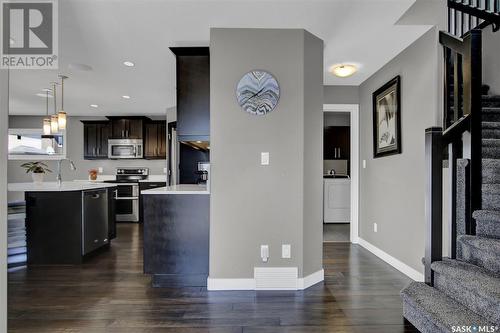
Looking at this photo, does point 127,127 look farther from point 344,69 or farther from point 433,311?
point 433,311

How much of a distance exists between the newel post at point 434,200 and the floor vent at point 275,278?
3.49 ft

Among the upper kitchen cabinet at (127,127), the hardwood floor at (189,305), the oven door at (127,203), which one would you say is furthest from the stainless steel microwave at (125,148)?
the hardwood floor at (189,305)

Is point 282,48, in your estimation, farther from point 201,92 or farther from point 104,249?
point 104,249

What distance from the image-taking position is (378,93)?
144 inches

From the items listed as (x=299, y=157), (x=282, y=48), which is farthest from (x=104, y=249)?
(x=282, y=48)

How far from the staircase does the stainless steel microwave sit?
5.93 meters

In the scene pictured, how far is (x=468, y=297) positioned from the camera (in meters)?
1.62

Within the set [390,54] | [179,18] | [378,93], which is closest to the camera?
[179,18]

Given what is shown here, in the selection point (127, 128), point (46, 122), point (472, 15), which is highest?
point (472, 15)

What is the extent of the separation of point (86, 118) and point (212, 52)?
5598mm

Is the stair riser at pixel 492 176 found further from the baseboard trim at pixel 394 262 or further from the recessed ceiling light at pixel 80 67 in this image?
the recessed ceiling light at pixel 80 67

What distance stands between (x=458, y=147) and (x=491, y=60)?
4.49 feet

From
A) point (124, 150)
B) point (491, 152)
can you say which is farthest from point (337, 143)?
point (124, 150)

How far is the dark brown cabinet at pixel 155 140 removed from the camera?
6605 millimetres
